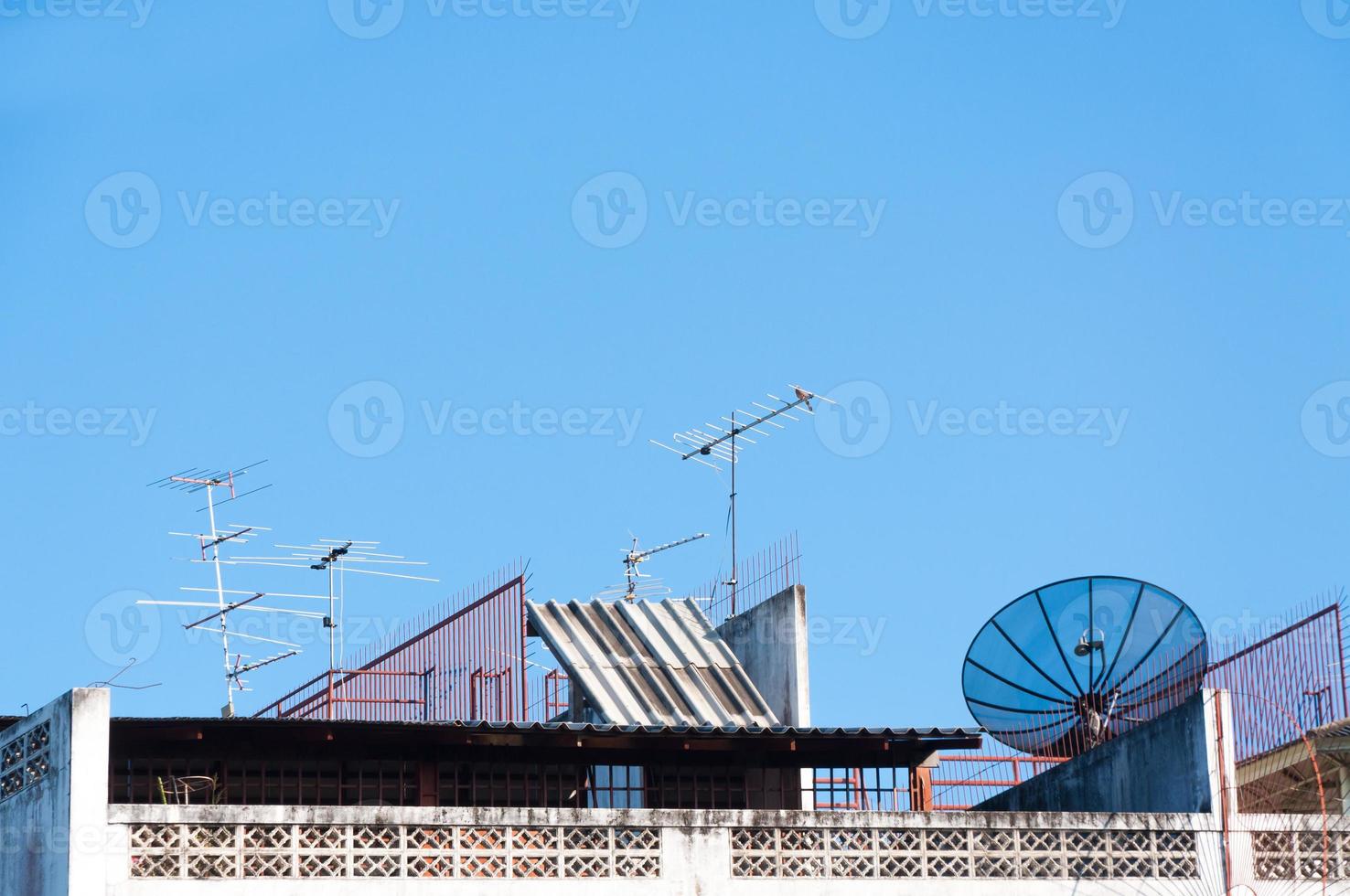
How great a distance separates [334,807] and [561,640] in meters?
9.56

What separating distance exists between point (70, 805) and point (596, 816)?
198 inches

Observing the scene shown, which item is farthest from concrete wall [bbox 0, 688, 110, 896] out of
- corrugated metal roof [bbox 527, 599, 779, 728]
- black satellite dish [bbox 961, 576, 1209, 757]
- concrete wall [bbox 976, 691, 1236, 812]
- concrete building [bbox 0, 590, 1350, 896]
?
black satellite dish [bbox 961, 576, 1209, 757]

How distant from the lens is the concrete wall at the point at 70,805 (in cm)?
1895

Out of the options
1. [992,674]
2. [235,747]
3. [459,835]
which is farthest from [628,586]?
[459,835]

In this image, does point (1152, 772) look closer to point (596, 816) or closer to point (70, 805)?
point (596, 816)

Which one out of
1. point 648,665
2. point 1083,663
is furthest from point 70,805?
point 1083,663

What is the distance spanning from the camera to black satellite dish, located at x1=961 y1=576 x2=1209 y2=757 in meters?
24.8

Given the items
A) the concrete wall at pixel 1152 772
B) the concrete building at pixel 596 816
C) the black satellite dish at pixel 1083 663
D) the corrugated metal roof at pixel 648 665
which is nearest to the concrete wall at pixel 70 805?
the concrete building at pixel 596 816

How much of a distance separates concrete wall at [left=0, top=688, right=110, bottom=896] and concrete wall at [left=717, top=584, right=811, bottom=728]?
1242cm

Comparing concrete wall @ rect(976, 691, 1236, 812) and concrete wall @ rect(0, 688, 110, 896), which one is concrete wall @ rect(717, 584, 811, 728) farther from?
concrete wall @ rect(0, 688, 110, 896)

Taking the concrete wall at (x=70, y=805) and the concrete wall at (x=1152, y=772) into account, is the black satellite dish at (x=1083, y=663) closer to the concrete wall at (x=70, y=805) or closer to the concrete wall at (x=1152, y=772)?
the concrete wall at (x=1152, y=772)

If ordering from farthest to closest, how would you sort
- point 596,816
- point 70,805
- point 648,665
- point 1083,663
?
point 648,665 < point 1083,663 < point 596,816 < point 70,805

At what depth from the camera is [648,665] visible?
2945cm

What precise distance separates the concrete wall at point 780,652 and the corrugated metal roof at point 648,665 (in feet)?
0.63
